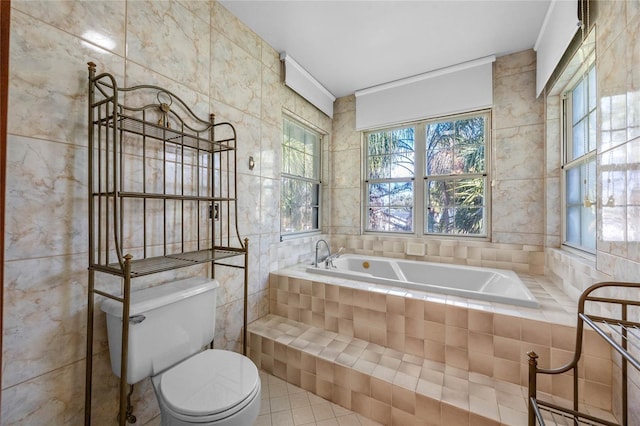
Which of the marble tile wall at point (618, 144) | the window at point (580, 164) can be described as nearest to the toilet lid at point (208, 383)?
the marble tile wall at point (618, 144)

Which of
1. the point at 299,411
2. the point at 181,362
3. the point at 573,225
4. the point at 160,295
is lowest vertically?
the point at 299,411

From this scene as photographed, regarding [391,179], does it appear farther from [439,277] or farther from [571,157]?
[571,157]

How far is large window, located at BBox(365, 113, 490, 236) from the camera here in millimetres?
2570

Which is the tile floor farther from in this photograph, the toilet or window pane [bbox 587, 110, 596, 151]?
window pane [bbox 587, 110, 596, 151]

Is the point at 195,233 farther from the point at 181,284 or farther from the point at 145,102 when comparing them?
the point at 145,102

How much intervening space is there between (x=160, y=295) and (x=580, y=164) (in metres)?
2.83

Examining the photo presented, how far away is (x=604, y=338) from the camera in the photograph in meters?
0.74

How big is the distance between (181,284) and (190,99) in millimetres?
1118

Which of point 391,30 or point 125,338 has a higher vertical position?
point 391,30

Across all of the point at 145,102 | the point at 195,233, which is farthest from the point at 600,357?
the point at 145,102

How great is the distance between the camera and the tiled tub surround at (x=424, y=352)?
1.27 meters

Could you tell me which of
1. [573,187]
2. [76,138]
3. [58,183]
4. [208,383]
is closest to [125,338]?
[208,383]

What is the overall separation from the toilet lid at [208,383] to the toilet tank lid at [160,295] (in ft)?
1.03

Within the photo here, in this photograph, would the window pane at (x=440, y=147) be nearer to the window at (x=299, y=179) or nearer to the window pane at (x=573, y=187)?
the window pane at (x=573, y=187)
